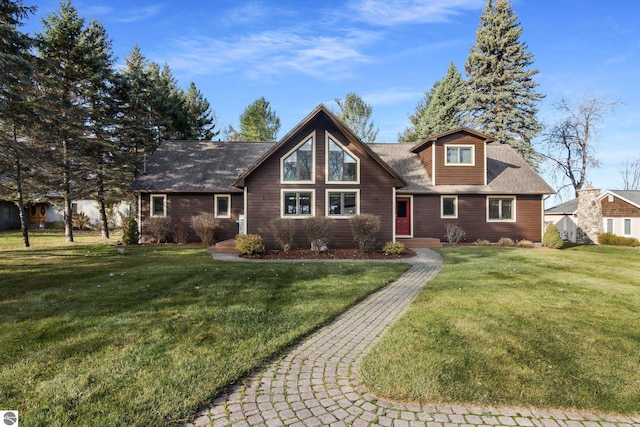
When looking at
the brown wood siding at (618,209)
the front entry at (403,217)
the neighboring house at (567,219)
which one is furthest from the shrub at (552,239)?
the brown wood siding at (618,209)

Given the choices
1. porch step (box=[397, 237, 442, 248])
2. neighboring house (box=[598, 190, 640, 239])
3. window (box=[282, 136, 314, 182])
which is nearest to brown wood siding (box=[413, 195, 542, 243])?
porch step (box=[397, 237, 442, 248])

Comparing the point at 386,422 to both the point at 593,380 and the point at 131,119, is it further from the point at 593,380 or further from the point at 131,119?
the point at 131,119

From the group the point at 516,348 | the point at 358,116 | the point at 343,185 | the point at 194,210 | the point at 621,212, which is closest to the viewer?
the point at 516,348

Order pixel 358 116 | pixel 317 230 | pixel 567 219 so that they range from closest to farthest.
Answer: pixel 317 230
pixel 567 219
pixel 358 116

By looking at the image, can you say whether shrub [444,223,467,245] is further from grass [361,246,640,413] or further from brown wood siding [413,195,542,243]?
grass [361,246,640,413]

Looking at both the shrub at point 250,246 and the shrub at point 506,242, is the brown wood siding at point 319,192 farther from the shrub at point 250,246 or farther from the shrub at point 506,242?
the shrub at point 506,242

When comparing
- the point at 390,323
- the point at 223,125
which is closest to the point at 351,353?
the point at 390,323

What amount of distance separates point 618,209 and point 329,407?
25.1m

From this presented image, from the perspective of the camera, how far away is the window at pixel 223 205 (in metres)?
17.7

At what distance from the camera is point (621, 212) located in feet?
64.7

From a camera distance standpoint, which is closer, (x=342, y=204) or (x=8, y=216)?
A: (x=342, y=204)

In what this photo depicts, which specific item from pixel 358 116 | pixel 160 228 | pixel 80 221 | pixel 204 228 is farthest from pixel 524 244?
pixel 80 221

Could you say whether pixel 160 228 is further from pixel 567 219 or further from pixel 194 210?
pixel 567 219

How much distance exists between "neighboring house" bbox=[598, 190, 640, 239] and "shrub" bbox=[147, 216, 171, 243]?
2625cm
